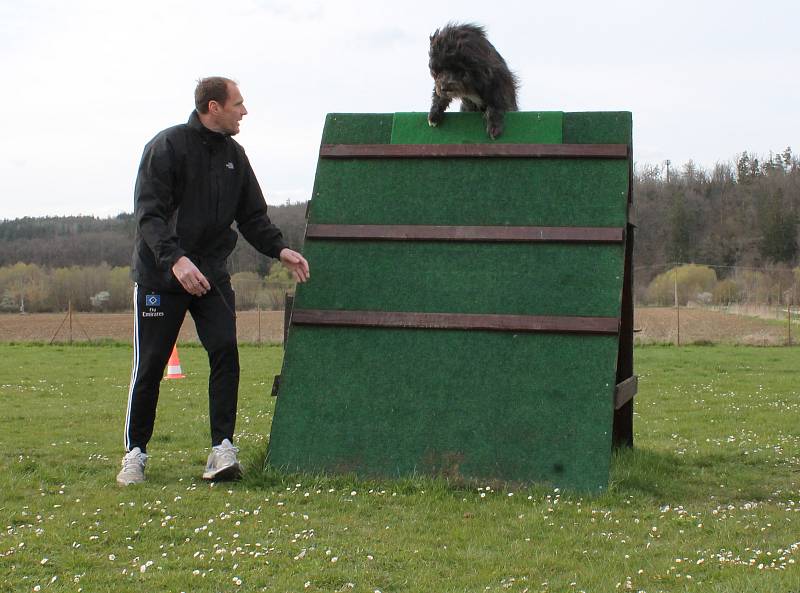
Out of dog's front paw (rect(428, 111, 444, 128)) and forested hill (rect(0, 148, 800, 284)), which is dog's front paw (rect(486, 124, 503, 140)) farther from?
forested hill (rect(0, 148, 800, 284))

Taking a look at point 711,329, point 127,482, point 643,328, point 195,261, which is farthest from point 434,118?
point 711,329

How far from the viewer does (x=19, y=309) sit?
5275 centimetres

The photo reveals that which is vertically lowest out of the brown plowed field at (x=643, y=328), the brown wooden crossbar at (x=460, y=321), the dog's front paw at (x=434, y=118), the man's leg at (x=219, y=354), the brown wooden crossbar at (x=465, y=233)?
the brown plowed field at (x=643, y=328)

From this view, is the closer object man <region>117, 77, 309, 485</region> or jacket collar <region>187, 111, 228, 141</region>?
man <region>117, 77, 309, 485</region>

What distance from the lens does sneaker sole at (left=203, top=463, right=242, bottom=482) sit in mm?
5137

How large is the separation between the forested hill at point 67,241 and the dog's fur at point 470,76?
53.4 m

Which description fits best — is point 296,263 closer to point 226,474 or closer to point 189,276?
point 189,276

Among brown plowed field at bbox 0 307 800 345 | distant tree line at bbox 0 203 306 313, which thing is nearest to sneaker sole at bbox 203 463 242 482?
distant tree line at bbox 0 203 306 313

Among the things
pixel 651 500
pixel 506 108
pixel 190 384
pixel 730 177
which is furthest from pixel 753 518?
pixel 730 177

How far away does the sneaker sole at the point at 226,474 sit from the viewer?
16.9 ft

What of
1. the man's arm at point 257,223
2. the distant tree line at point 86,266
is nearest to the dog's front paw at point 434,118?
the man's arm at point 257,223

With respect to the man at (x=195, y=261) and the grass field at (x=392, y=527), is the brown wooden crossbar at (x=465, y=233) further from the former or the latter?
the grass field at (x=392, y=527)

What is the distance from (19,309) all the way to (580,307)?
53.4 m

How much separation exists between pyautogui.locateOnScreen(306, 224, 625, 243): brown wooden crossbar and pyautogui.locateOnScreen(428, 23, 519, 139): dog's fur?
733mm
